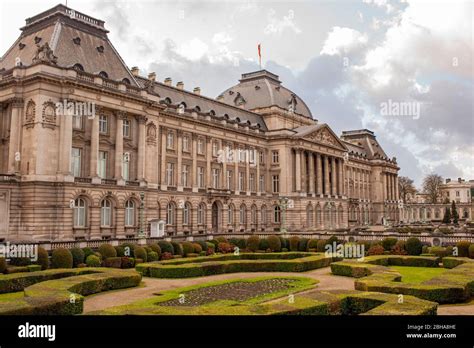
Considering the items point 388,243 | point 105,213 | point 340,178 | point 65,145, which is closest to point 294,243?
point 388,243

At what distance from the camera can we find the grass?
2758 cm

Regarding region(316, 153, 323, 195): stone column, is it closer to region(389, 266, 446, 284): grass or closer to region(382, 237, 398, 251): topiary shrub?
region(382, 237, 398, 251): topiary shrub

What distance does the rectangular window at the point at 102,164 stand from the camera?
47.8 metres

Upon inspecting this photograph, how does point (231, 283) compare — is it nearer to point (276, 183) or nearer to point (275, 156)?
point (276, 183)

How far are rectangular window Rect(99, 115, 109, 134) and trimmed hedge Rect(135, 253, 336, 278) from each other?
66.0ft

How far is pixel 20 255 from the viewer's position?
3055 centimetres

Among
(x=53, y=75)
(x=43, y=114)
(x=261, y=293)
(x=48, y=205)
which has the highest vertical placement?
(x=53, y=75)

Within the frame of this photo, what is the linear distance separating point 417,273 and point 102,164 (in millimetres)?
31758

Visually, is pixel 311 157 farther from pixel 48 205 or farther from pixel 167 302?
pixel 167 302

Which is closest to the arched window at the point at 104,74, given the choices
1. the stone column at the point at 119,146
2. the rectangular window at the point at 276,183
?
the stone column at the point at 119,146

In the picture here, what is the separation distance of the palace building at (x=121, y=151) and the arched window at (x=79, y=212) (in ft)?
0.36

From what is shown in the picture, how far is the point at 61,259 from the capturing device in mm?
30766
